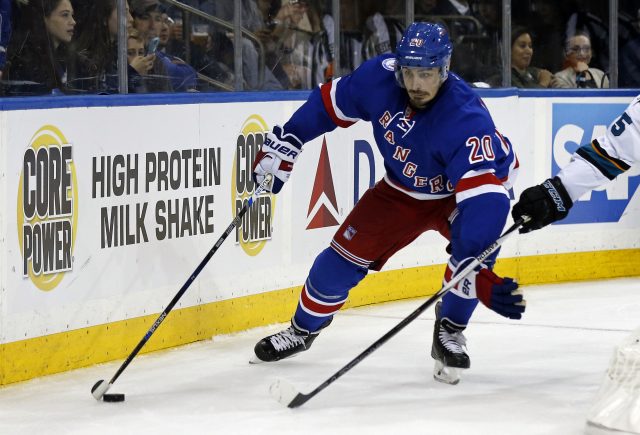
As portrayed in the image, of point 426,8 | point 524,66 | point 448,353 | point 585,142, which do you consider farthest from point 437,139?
point 524,66

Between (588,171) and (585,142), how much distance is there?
3059 millimetres

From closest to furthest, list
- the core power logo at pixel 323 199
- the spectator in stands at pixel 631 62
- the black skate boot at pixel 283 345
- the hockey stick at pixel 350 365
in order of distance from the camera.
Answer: the hockey stick at pixel 350 365 → the black skate boot at pixel 283 345 → the core power logo at pixel 323 199 → the spectator in stands at pixel 631 62

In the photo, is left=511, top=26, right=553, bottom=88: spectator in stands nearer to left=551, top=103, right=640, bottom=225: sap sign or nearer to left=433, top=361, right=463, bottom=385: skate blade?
left=551, top=103, right=640, bottom=225: sap sign

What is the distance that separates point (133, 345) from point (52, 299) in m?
0.46

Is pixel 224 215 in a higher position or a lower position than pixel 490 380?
higher

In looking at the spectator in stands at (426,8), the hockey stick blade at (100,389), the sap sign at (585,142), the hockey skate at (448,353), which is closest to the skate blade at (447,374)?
the hockey skate at (448,353)

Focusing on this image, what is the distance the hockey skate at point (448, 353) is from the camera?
14.1ft

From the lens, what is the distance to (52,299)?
436 cm

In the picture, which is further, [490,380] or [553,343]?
[553,343]

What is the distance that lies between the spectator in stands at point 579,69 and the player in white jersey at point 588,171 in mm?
3438

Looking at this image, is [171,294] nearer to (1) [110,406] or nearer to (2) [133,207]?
(2) [133,207]

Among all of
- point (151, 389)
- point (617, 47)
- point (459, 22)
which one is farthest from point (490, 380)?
point (617, 47)

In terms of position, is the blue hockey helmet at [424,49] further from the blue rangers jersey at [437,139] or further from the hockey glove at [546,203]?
the hockey glove at [546,203]

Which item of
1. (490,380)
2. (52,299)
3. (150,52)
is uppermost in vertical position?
(150,52)
